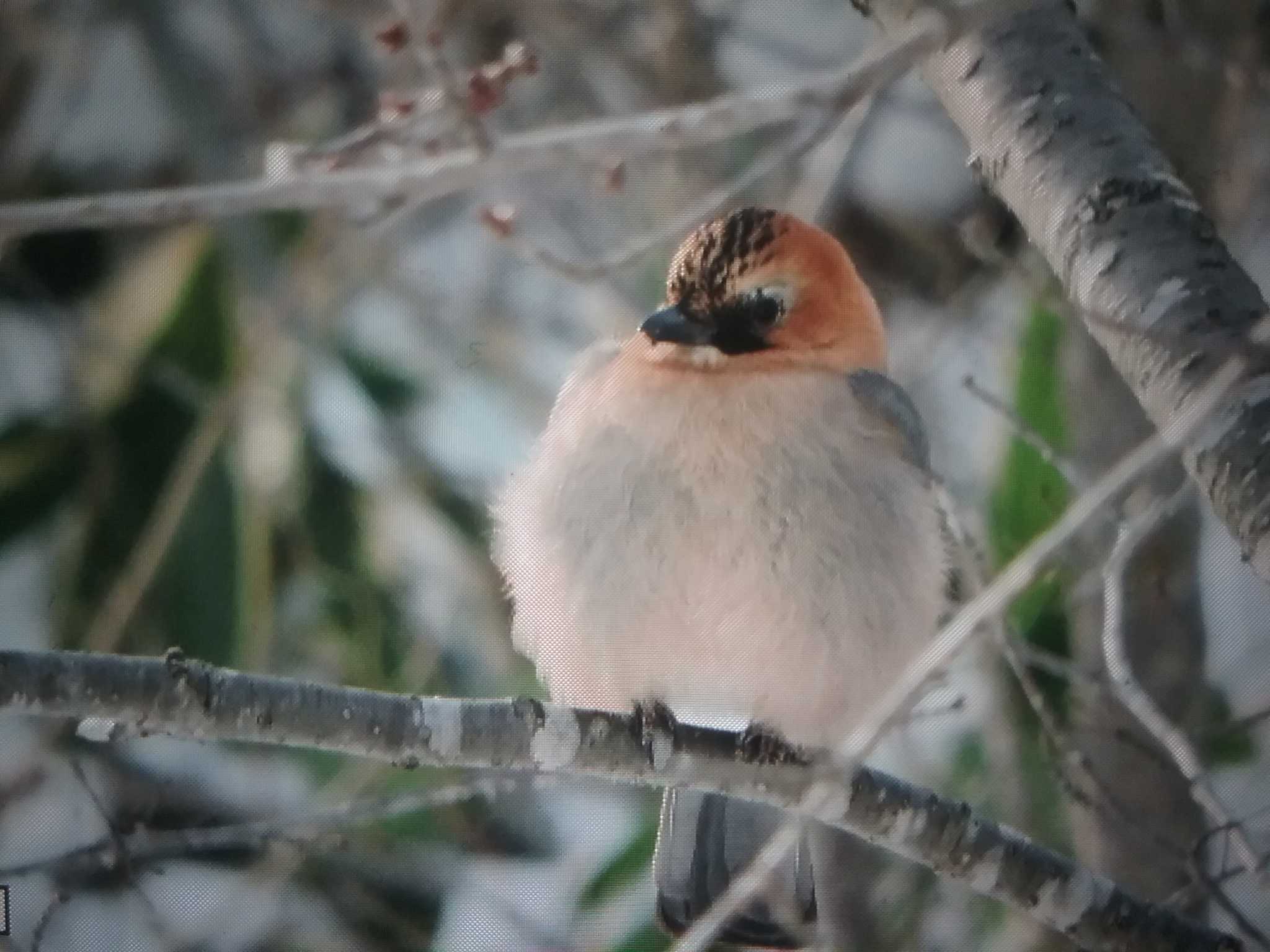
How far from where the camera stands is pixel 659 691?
1642mm

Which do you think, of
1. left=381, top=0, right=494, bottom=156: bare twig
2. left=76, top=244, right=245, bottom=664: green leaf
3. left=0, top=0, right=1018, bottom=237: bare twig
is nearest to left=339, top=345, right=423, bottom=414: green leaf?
left=76, top=244, right=245, bottom=664: green leaf

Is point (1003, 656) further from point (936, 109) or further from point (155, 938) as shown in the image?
Result: point (155, 938)

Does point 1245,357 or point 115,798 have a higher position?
point 1245,357

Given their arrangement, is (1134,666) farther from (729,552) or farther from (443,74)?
(443,74)

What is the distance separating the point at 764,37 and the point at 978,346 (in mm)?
565

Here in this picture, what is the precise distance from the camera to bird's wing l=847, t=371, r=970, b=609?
1.72 metres

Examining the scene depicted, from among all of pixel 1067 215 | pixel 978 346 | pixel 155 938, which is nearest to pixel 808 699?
pixel 1067 215

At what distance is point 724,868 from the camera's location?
1824 millimetres

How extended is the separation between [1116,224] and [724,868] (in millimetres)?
759

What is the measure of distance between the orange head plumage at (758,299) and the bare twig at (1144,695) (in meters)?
0.35

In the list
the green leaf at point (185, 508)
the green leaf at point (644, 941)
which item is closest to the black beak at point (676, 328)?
the green leaf at point (644, 941)

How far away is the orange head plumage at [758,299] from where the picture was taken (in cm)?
169

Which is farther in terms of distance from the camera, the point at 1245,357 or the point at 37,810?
the point at 37,810

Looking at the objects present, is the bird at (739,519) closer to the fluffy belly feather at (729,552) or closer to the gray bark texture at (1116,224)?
the fluffy belly feather at (729,552)
